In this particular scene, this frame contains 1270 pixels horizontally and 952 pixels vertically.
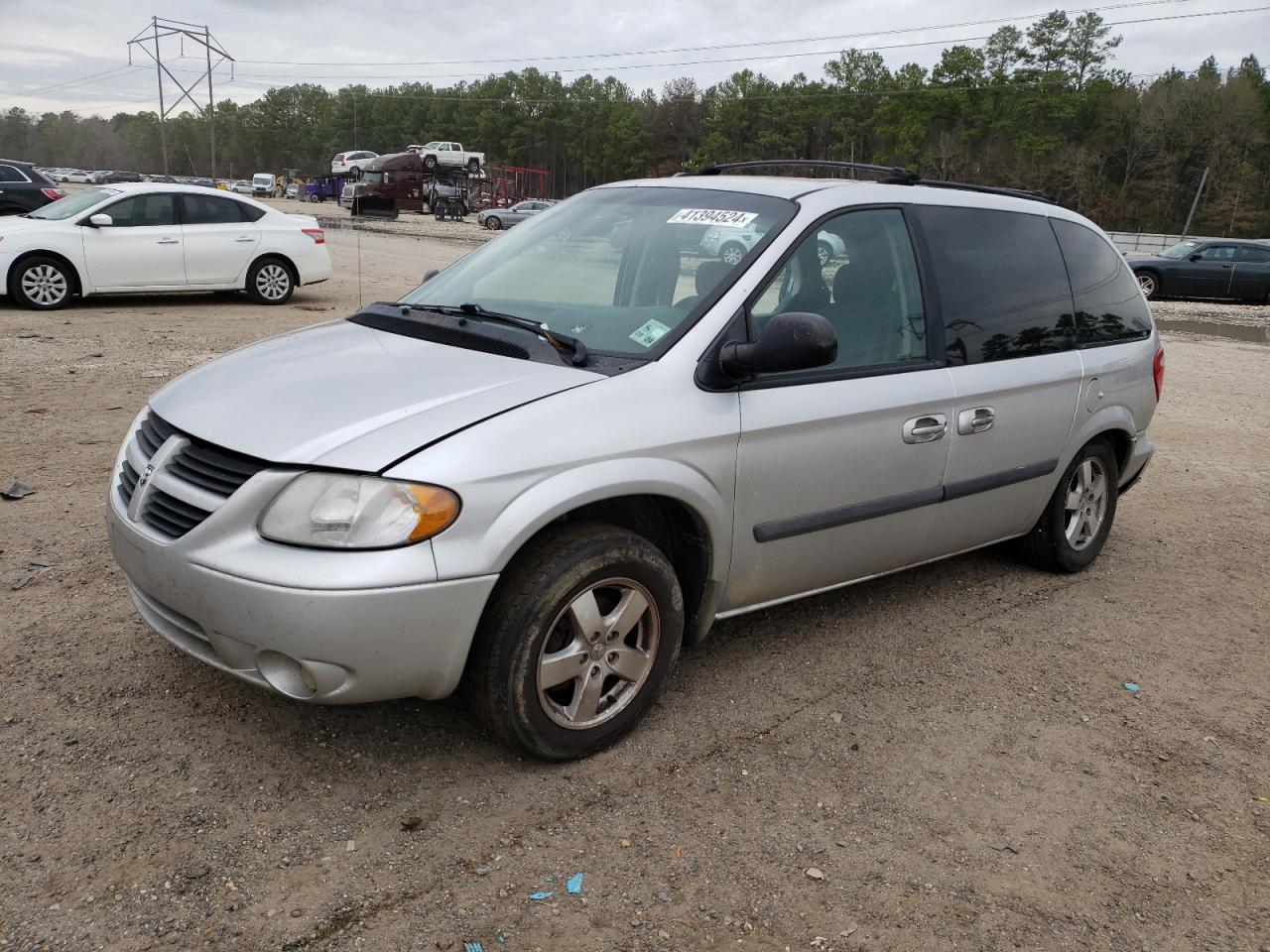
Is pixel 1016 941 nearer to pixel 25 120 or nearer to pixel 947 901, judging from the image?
pixel 947 901

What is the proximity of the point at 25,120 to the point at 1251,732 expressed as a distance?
188356 millimetres

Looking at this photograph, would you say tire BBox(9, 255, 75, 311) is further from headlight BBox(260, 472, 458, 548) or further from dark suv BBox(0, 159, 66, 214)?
headlight BBox(260, 472, 458, 548)

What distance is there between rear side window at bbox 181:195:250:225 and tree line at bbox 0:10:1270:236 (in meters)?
58.2

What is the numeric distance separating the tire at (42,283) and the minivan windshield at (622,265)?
10097 millimetres

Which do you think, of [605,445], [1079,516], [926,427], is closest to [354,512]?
[605,445]

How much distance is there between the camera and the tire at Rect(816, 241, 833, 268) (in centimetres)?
368

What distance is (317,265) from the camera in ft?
46.2

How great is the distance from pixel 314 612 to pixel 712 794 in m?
1.28

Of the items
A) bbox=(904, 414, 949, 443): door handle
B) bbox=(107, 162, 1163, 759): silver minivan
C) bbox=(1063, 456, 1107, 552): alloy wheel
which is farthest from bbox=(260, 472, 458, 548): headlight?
bbox=(1063, 456, 1107, 552): alloy wheel

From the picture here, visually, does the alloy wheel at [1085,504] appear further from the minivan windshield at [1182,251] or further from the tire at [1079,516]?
the minivan windshield at [1182,251]

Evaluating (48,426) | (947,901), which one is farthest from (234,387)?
(48,426)

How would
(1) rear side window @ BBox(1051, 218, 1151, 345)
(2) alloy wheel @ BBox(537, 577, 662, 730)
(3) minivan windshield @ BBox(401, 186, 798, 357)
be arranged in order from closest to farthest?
(2) alloy wheel @ BBox(537, 577, 662, 730)
(3) minivan windshield @ BBox(401, 186, 798, 357)
(1) rear side window @ BBox(1051, 218, 1151, 345)

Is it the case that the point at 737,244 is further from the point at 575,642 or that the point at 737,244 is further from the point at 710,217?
the point at 575,642

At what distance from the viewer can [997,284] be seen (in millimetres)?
4328
